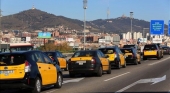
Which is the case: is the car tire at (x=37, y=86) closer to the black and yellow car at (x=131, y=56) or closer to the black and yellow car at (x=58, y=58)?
the black and yellow car at (x=58, y=58)

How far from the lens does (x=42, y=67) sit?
15.1 m

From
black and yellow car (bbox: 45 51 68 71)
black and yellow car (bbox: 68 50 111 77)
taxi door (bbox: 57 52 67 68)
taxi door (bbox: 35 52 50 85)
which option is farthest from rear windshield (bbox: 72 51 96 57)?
taxi door (bbox: 35 52 50 85)

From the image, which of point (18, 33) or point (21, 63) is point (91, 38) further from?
point (21, 63)

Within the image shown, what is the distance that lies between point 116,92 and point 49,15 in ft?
553

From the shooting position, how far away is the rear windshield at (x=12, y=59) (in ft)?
46.9

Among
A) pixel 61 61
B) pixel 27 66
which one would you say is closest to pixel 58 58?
pixel 61 61

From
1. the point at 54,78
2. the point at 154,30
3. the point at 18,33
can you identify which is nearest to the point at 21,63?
the point at 54,78

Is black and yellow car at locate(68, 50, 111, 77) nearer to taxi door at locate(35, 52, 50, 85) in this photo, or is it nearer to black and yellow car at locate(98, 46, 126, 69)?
taxi door at locate(35, 52, 50, 85)

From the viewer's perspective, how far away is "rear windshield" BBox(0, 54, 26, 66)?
14.3m

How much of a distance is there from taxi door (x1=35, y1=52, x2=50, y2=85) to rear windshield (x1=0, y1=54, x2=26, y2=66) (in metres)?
0.73

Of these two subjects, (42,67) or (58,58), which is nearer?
(42,67)

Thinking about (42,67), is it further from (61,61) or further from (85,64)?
(61,61)

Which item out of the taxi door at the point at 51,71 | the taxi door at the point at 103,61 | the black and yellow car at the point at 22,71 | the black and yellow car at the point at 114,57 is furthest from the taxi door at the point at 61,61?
the black and yellow car at the point at 22,71

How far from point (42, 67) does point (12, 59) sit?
1.23m
